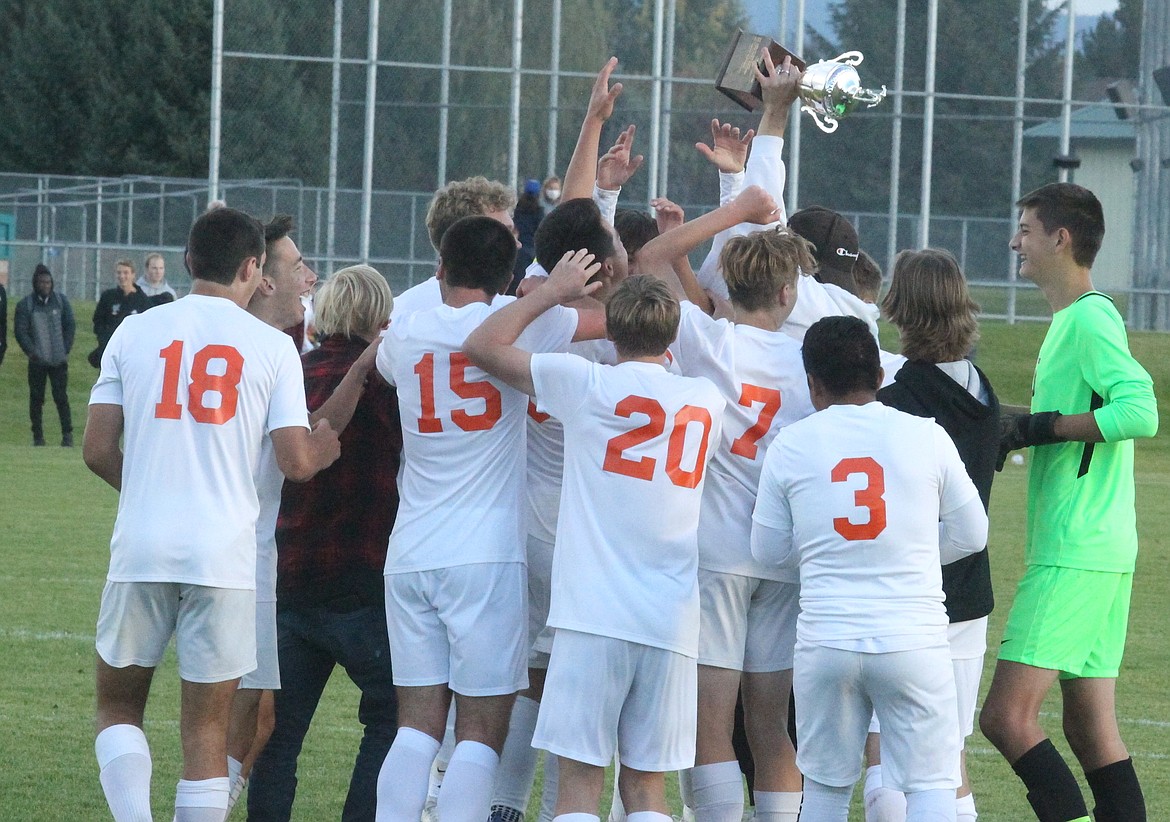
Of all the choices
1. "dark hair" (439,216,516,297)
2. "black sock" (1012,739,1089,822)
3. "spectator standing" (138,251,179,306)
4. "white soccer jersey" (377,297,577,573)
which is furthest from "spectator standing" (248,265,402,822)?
"spectator standing" (138,251,179,306)

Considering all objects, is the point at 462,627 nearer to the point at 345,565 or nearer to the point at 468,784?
the point at 468,784

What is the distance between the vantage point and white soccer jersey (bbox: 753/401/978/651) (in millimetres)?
4141

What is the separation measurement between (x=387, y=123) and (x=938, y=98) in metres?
9.89

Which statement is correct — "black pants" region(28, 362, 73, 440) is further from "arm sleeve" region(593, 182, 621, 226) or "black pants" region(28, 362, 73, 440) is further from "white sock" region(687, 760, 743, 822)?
"white sock" region(687, 760, 743, 822)

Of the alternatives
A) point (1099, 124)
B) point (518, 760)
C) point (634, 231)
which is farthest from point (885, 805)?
point (1099, 124)

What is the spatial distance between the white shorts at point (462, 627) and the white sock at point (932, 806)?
1.21 metres

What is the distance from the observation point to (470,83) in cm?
2712

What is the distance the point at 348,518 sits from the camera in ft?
16.5

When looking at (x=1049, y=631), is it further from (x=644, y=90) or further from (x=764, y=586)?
(x=644, y=90)

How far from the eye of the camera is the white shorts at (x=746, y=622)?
179 inches

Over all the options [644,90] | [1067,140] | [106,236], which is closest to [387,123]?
[644,90]

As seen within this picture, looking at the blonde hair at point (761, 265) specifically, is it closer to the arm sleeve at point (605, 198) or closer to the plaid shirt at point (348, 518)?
the arm sleeve at point (605, 198)

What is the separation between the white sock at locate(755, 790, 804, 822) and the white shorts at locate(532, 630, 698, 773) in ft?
1.65

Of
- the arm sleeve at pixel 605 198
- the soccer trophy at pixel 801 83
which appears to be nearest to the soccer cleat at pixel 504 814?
the arm sleeve at pixel 605 198
